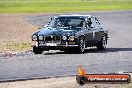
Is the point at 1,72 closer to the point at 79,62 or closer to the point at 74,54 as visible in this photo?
the point at 79,62

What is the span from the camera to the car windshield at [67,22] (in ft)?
72.4

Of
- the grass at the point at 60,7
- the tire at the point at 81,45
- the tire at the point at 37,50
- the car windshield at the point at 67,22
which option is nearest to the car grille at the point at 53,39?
the tire at the point at 37,50

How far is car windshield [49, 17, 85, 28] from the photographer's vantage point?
2206 cm

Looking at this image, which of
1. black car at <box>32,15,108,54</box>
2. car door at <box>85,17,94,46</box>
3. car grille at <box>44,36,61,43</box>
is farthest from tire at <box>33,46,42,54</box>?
car door at <box>85,17,94,46</box>

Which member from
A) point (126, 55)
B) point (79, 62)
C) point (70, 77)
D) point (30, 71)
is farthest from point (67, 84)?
point (126, 55)

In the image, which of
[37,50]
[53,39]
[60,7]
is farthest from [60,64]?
[60,7]

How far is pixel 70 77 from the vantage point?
567 inches

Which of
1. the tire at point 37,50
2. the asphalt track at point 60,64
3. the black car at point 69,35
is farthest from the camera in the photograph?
the tire at point 37,50

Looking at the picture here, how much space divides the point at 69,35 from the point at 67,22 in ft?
4.24

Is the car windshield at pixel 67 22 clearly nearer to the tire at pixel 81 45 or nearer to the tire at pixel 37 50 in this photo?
the tire at pixel 81 45

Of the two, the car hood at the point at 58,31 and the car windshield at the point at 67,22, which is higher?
the car windshield at the point at 67,22

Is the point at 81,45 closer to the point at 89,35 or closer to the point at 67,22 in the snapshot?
the point at 89,35

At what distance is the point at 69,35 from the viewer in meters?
21.0

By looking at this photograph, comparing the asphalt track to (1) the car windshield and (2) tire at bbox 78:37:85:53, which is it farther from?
(1) the car windshield
